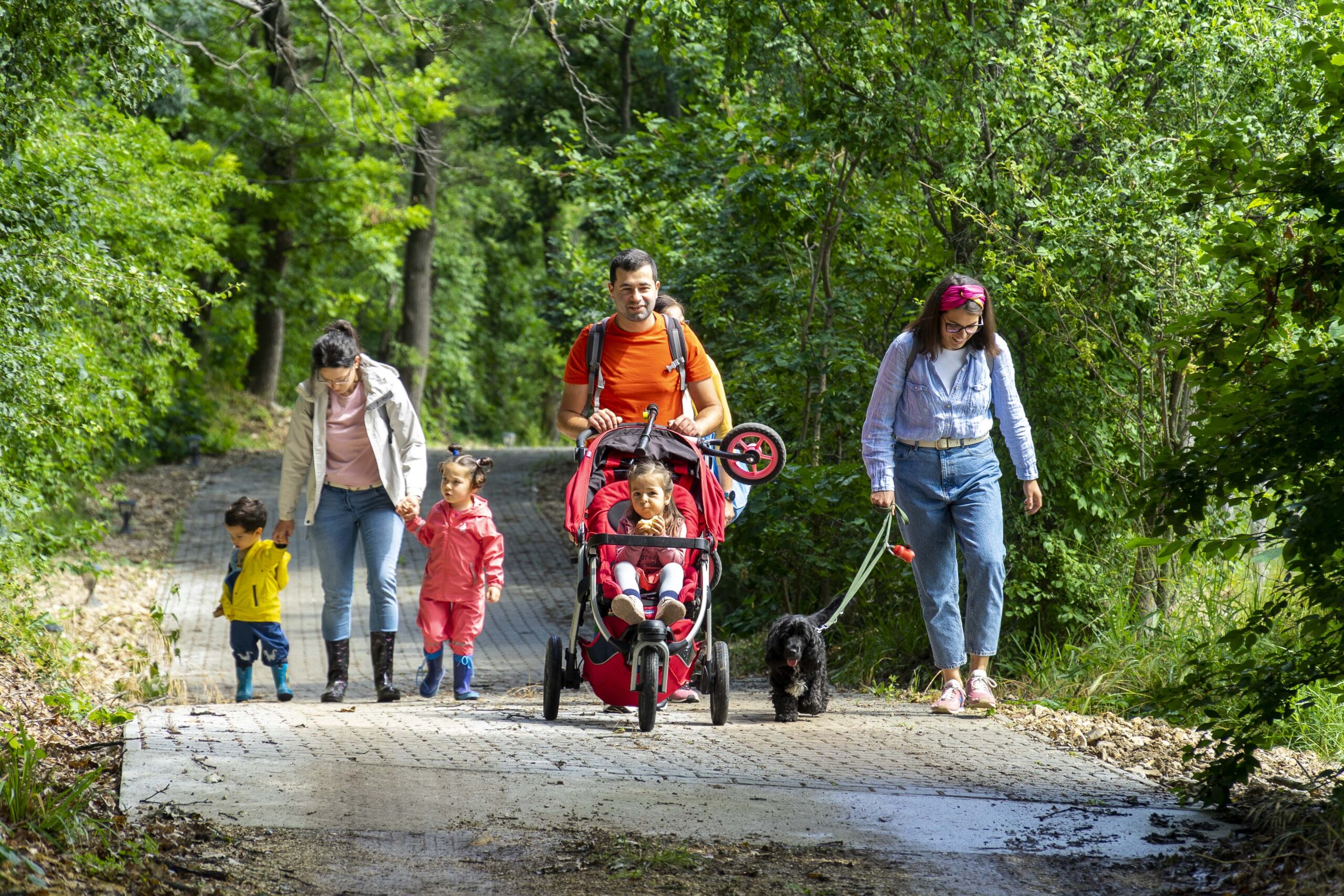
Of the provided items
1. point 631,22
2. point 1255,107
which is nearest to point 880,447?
point 1255,107

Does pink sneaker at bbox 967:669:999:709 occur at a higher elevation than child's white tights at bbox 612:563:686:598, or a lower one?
lower

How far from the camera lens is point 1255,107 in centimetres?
Answer: 737

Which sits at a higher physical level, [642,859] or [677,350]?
[677,350]

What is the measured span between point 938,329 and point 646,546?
1809mm

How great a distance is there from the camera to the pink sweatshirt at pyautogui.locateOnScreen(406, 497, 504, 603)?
8242 mm

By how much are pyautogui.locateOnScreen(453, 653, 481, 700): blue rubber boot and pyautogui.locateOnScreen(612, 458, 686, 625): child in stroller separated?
2.19 metres

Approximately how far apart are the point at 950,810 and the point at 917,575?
2.18 metres

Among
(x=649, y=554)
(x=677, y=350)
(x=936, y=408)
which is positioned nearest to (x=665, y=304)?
(x=677, y=350)

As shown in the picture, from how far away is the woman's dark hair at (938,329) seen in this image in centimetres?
675

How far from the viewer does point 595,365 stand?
703 cm

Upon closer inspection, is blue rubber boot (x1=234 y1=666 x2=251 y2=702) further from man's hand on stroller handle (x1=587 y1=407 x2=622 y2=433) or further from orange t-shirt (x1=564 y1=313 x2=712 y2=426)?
man's hand on stroller handle (x1=587 y1=407 x2=622 y2=433)

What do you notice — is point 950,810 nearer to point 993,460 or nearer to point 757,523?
point 993,460

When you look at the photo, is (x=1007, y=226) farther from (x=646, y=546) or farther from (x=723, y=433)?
(x=646, y=546)

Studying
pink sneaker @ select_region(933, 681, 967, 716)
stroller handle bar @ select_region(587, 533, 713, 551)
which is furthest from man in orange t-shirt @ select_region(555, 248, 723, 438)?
pink sneaker @ select_region(933, 681, 967, 716)
